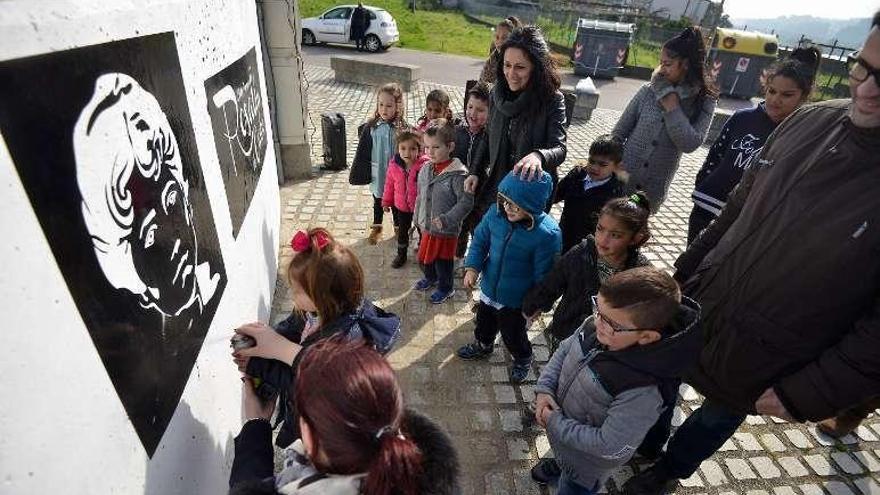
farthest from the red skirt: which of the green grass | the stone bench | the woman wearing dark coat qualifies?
the green grass

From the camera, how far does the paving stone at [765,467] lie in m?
2.92

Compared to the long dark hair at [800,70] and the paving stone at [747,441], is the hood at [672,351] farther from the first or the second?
the long dark hair at [800,70]

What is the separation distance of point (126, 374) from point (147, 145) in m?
0.81

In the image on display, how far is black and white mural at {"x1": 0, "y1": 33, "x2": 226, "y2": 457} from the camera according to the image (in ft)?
3.50

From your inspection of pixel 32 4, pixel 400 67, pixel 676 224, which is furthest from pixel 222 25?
pixel 400 67

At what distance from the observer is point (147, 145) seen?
1609mm

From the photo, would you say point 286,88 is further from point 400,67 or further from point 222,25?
point 400,67

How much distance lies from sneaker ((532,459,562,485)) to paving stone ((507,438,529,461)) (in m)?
0.15

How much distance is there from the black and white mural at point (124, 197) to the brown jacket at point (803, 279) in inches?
95.4

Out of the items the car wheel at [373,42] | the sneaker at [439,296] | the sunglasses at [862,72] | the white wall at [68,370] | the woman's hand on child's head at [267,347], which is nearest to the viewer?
the white wall at [68,370]

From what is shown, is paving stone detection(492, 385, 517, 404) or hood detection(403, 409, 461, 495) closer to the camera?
hood detection(403, 409, 461, 495)

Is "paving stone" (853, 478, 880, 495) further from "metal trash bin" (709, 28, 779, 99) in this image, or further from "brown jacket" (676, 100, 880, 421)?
"metal trash bin" (709, 28, 779, 99)

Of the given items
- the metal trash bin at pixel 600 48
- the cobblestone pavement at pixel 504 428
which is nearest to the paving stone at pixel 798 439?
the cobblestone pavement at pixel 504 428

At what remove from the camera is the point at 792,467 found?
117 inches
